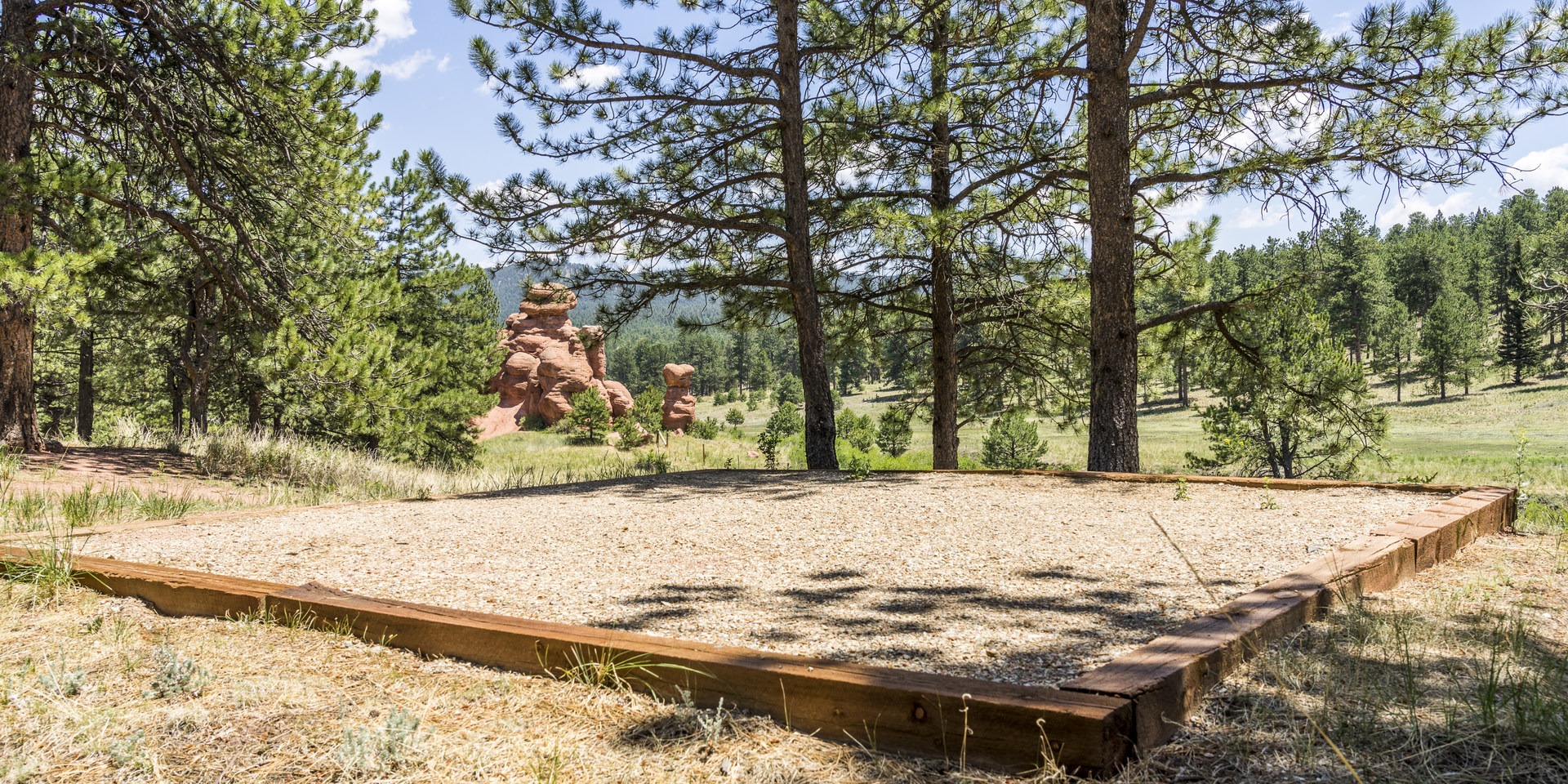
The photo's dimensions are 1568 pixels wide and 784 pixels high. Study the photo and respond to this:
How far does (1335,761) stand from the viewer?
1.58 m

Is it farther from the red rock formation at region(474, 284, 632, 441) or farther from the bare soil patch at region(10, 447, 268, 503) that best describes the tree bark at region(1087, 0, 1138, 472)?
the red rock formation at region(474, 284, 632, 441)

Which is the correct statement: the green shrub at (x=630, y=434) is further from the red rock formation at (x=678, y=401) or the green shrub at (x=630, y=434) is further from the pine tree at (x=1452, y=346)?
the pine tree at (x=1452, y=346)

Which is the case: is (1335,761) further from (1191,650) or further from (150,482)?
(150,482)

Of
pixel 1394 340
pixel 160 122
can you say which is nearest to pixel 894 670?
pixel 160 122

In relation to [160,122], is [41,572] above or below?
below

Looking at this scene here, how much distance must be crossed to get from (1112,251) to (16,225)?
9717mm

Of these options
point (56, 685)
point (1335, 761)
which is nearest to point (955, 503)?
point (1335, 761)

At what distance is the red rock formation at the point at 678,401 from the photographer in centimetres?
4909

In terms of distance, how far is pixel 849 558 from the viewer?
348cm

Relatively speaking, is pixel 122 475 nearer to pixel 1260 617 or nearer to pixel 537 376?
pixel 1260 617

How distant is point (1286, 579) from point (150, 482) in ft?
25.7

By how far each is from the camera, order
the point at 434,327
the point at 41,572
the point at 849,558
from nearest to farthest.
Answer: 1. the point at 41,572
2. the point at 849,558
3. the point at 434,327

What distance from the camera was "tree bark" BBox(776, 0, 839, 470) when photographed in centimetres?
802

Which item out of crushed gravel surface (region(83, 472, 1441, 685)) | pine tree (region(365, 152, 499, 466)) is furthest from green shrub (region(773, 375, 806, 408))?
crushed gravel surface (region(83, 472, 1441, 685))
